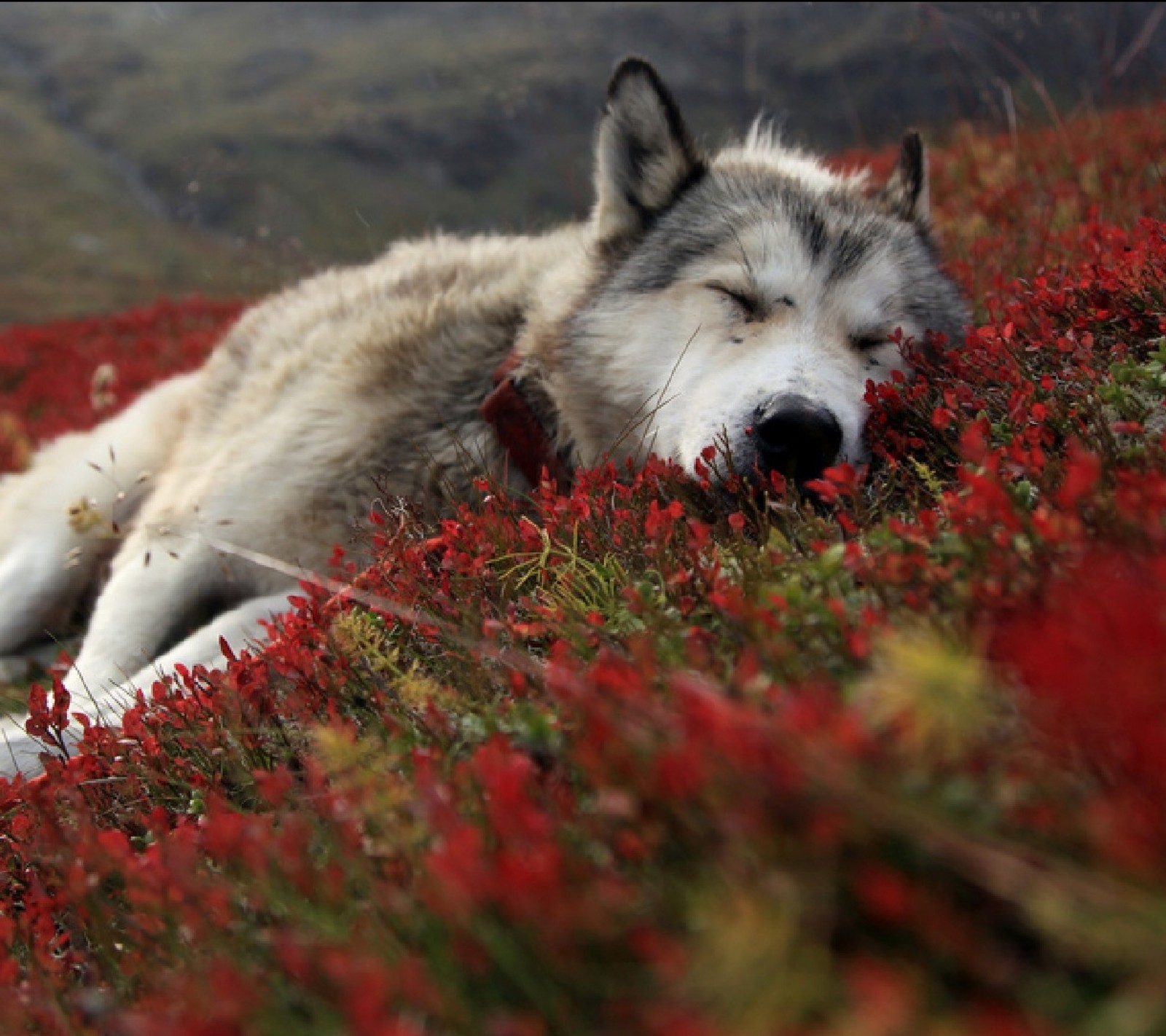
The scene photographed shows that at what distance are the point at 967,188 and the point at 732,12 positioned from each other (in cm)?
3041

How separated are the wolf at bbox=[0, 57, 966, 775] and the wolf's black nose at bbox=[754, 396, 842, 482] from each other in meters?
0.08

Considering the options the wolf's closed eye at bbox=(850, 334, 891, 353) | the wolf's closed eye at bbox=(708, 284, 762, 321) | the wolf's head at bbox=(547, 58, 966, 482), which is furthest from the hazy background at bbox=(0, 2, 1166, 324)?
the wolf's closed eye at bbox=(708, 284, 762, 321)

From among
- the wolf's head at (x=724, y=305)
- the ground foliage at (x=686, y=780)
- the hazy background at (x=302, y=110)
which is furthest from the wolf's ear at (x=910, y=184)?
the hazy background at (x=302, y=110)

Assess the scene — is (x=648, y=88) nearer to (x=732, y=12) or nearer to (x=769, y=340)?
(x=769, y=340)

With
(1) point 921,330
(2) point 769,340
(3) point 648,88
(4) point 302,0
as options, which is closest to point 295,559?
(2) point 769,340

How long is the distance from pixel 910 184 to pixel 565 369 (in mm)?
2117

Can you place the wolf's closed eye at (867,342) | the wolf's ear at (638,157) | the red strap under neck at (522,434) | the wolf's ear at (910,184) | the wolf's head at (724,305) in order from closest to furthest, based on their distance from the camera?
the wolf's head at (724,305) → the wolf's closed eye at (867,342) → the red strap under neck at (522,434) → the wolf's ear at (638,157) → the wolf's ear at (910,184)

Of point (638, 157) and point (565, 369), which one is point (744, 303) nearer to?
point (565, 369)

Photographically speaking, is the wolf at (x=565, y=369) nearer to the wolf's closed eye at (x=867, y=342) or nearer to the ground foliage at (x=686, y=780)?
the wolf's closed eye at (x=867, y=342)

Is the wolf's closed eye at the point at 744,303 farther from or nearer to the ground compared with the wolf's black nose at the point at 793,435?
farther from the ground

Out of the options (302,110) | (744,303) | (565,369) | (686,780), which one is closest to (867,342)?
(744,303)

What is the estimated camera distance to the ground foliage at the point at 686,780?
3.07 ft

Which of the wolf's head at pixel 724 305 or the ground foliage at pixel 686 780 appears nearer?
the ground foliage at pixel 686 780

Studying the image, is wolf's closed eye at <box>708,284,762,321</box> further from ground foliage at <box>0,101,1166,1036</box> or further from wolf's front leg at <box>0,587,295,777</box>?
wolf's front leg at <box>0,587,295,777</box>
